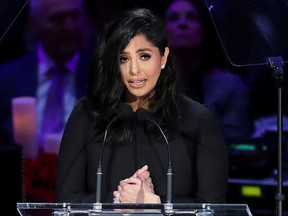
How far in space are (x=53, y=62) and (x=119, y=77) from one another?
2321 mm

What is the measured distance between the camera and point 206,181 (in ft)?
9.34

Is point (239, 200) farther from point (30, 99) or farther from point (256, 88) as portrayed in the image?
point (30, 99)

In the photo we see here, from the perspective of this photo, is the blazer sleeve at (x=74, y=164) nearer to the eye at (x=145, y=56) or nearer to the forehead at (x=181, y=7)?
the eye at (x=145, y=56)

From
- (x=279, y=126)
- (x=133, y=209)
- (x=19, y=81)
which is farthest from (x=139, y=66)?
(x=19, y=81)

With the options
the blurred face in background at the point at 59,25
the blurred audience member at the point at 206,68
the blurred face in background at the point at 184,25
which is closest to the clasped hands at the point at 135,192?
the blurred audience member at the point at 206,68

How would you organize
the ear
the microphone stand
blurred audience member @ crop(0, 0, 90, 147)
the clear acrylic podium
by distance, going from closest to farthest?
the clear acrylic podium, the microphone stand, the ear, blurred audience member @ crop(0, 0, 90, 147)

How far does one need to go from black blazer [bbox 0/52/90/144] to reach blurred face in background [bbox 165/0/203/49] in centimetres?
58

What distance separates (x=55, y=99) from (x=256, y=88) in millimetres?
1277

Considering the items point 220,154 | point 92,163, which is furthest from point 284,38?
point 92,163

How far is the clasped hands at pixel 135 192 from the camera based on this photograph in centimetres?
274

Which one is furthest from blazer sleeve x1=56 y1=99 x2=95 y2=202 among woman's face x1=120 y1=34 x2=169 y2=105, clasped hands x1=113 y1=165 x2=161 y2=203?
woman's face x1=120 y1=34 x2=169 y2=105

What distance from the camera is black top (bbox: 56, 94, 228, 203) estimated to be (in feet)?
9.37

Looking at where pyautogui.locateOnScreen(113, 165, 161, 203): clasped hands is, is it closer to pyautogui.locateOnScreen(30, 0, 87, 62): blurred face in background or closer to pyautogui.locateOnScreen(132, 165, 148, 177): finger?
pyautogui.locateOnScreen(132, 165, 148, 177): finger

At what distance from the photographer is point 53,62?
16.9 feet
